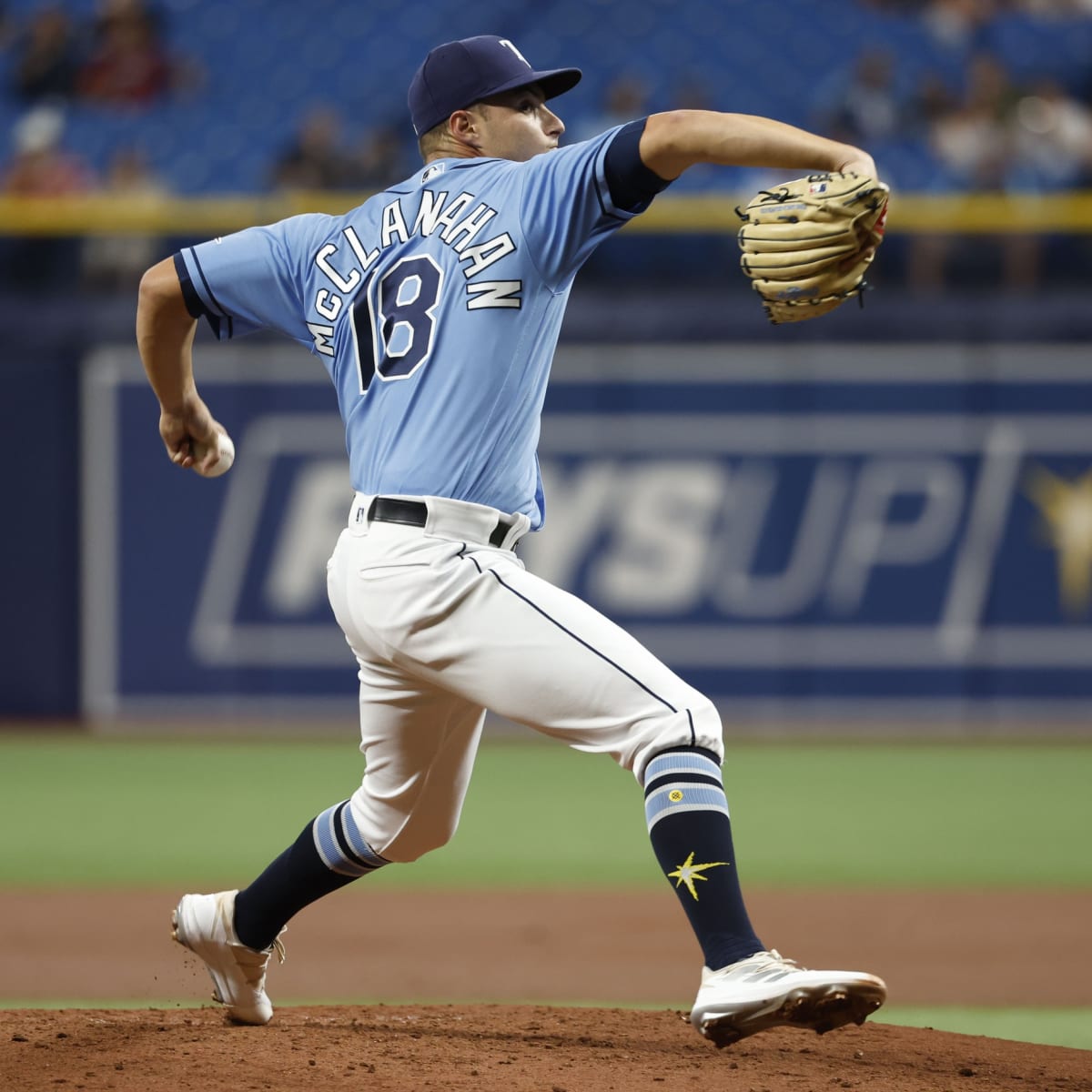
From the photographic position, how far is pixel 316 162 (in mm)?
10969

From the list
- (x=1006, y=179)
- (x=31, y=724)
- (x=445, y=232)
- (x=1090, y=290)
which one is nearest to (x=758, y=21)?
(x=1006, y=179)

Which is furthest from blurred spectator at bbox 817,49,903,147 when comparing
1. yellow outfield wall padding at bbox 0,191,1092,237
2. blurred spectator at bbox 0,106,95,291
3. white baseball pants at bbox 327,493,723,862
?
white baseball pants at bbox 327,493,723,862

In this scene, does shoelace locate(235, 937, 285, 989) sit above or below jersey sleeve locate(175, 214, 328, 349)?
below

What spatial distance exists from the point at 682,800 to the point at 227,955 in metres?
1.12

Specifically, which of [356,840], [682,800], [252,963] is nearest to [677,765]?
[682,800]

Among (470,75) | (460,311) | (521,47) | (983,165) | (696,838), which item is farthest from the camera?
(521,47)

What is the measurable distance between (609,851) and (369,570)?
3907 millimetres

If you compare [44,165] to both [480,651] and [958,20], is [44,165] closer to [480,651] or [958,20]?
[958,20]

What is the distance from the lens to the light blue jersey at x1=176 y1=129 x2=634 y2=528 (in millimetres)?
2863

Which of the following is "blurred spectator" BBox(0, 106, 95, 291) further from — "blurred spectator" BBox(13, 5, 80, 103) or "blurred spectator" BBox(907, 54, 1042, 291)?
"blurred spectator" BBox(907, 54, 1042, 291)

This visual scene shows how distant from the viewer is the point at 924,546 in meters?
9.99

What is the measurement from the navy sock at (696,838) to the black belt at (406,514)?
48 centimetres

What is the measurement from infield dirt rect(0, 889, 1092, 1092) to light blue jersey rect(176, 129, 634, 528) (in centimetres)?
99

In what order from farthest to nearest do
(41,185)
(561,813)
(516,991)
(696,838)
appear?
(41,185)
(561,813)
(516,991)
(696,838)
